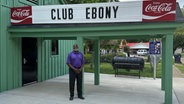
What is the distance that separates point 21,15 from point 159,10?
5076mm

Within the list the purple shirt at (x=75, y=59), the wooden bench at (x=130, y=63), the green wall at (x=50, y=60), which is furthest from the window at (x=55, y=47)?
the purple shirt at (x=75, y=59)

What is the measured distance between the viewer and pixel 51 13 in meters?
8.84

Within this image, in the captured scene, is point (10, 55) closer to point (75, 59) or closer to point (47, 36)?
point (47, 36)

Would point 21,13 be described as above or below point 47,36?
above

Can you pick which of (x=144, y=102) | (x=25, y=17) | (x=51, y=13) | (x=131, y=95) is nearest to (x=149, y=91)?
(x=131, y=95)

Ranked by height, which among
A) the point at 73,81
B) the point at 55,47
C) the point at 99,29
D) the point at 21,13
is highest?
the point at 21,13

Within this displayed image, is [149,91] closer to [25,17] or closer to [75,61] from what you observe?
[75,61]

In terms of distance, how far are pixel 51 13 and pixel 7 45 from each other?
225 centimetres

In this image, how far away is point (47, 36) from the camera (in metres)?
9.11

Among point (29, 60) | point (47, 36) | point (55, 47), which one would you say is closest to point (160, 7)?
point (47, 36)

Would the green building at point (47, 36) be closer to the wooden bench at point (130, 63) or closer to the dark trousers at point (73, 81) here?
the dark trousers at point (73, 81)

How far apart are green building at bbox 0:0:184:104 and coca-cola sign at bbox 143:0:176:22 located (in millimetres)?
154

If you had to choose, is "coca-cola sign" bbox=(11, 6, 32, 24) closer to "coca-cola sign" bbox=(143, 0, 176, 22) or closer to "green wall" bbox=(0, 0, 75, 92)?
"green wall" bbox=(0, 0, 75, 92)

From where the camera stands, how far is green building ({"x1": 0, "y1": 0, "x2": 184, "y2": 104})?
24.8 ft
